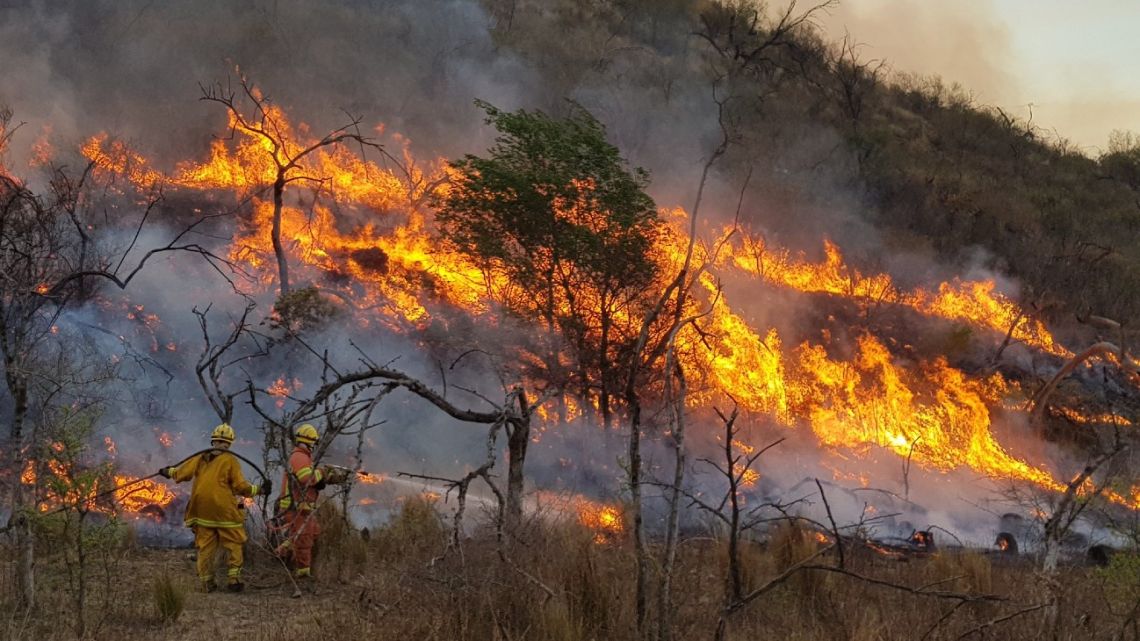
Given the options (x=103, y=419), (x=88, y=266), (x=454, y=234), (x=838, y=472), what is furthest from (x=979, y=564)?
(x=88, y=266)

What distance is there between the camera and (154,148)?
74.8ft

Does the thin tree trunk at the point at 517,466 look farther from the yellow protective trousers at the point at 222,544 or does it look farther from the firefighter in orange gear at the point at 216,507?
the yellow protective trousers at the point at 222,544

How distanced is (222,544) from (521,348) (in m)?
10.7

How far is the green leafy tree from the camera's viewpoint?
47.7ft

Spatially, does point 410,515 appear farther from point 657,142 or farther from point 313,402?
point 657,142

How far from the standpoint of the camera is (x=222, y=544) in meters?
7.38

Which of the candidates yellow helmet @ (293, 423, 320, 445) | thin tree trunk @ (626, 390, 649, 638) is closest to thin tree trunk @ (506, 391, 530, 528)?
thin tree trunk @ (626, 390, 649, 638)

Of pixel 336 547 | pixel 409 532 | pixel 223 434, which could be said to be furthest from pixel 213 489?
pixel 409 532

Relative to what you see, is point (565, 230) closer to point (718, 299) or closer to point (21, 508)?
point (718, 299)

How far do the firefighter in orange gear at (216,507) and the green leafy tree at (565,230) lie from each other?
7.98 meters

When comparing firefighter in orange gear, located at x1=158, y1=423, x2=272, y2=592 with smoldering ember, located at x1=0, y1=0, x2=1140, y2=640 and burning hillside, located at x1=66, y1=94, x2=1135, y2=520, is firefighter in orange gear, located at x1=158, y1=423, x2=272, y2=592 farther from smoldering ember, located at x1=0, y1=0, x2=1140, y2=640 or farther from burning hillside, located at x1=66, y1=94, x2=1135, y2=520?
burning hillside, located at x1=66, y1=94, x2=1135, y2=520

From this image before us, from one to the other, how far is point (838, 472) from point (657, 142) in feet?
49.3

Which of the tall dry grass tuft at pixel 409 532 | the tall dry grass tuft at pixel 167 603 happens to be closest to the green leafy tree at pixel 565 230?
the tall dry grass tuft at pixel 409 532

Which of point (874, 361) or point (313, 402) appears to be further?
point (874, 361)
